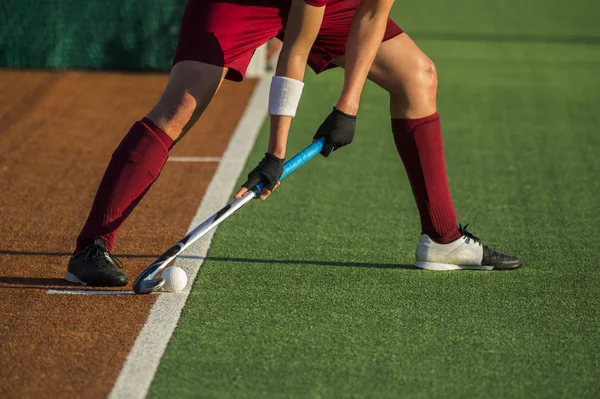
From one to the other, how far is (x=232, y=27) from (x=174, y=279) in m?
1.02

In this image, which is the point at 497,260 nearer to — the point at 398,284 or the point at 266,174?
the point at 398,284

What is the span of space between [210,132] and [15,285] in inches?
148

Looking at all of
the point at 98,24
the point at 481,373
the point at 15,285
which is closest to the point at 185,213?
the point at 15,285

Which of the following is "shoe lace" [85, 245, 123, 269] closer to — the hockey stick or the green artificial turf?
the hockey stick

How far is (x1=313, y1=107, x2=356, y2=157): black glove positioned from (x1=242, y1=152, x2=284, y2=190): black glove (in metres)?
0.23

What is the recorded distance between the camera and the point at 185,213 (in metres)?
5.81

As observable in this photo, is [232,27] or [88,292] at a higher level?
[232,27]

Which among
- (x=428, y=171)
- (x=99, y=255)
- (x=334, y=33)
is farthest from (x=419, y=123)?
(x=99, y=255)

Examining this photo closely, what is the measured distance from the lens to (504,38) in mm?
13930

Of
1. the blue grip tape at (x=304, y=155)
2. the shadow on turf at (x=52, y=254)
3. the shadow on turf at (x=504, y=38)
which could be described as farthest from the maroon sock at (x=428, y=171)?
the shadow on turf at (x=504, y=38)

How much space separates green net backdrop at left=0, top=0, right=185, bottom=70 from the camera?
11.1 m

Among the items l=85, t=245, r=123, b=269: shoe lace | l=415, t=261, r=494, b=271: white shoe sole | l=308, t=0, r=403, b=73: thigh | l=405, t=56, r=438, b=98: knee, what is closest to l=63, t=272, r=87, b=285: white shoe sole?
l=85, t=245, r=123, b=269: shoe lace

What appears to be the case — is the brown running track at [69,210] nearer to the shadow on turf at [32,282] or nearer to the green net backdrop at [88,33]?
the shadow on turf at [32,282]

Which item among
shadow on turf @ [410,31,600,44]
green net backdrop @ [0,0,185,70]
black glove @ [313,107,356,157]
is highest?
black glove @ [313,107,356,157]
